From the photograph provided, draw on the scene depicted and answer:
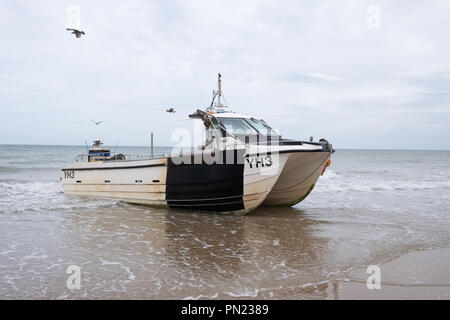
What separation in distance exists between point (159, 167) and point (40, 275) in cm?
512

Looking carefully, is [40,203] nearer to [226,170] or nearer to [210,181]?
[210,181]

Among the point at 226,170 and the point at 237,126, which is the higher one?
the point at 237,126

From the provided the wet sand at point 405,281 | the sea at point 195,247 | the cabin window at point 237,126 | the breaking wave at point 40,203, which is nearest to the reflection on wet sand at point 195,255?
the sea at point 195,247

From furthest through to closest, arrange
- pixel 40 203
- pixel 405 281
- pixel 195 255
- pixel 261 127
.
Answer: pixel 40 203
pixel 261 127
pixel 195 255
pixel 405 281

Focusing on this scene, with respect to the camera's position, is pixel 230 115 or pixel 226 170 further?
pixel 230 115

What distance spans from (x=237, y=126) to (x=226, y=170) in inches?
54.0

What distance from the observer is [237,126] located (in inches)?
372

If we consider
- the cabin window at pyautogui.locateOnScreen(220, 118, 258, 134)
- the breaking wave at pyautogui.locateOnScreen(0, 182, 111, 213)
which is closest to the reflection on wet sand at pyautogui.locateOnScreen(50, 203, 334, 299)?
the breaking wave at pyautogui.locateOnScreen(0, 182, 111, 213)

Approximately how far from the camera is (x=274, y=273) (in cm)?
513

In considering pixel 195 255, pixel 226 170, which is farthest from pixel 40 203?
pixel 195 255

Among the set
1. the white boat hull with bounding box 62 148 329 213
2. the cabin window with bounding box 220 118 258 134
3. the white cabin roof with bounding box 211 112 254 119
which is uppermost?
the white cabin roof with bounding box 211 112 254 119

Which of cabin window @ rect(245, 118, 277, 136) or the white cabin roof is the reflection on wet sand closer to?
cabin window @ rect(245, 118, 277, 136)

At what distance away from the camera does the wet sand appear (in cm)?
437
